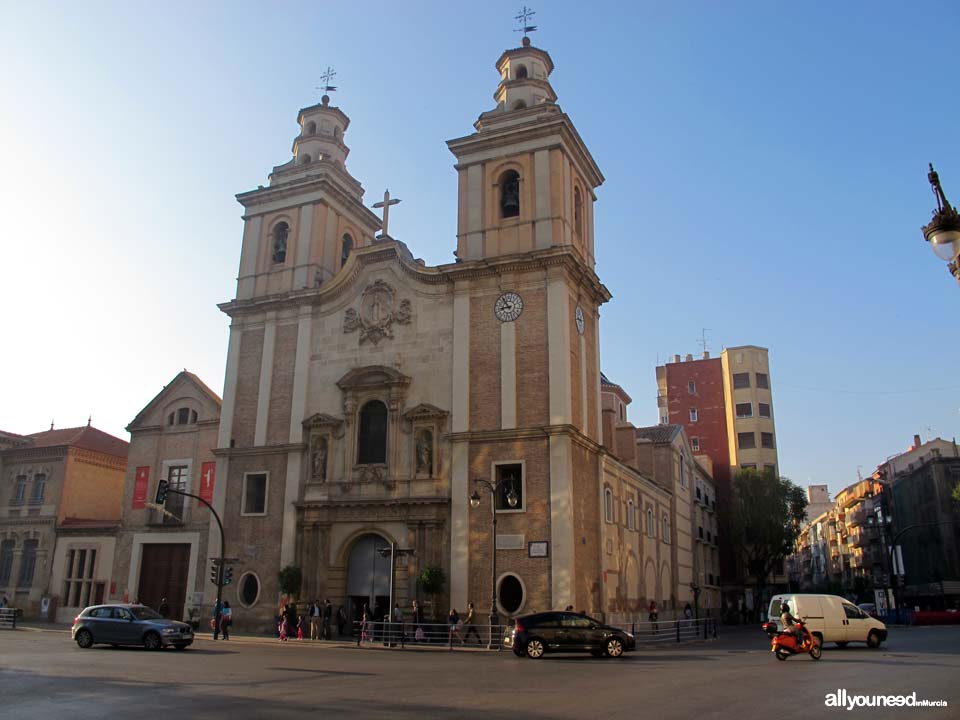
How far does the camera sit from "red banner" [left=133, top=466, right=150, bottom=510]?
37.4 m

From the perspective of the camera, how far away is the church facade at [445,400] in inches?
1143

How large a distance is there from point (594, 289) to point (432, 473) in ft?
35.9

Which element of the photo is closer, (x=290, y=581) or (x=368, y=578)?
(x=290, y=581)

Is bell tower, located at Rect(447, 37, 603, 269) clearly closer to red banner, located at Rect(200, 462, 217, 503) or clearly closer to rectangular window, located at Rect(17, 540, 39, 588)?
red banner, located at Rect(200, 462, 217, 503)

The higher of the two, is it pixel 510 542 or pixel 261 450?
pixel 261 450

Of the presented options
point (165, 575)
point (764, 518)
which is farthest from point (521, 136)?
point (764, 518)

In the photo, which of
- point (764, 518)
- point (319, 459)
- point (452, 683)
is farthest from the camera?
point (764, 518)

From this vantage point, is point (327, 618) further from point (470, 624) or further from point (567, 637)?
point (567, 637)

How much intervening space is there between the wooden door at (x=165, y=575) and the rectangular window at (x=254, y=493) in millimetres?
4143

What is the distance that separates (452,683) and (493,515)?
12.4m

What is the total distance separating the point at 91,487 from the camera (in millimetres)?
41969

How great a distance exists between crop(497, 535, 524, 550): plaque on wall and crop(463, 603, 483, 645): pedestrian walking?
2.38 meters

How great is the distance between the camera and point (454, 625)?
2559 cm

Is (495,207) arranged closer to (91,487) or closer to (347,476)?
(347,476)
